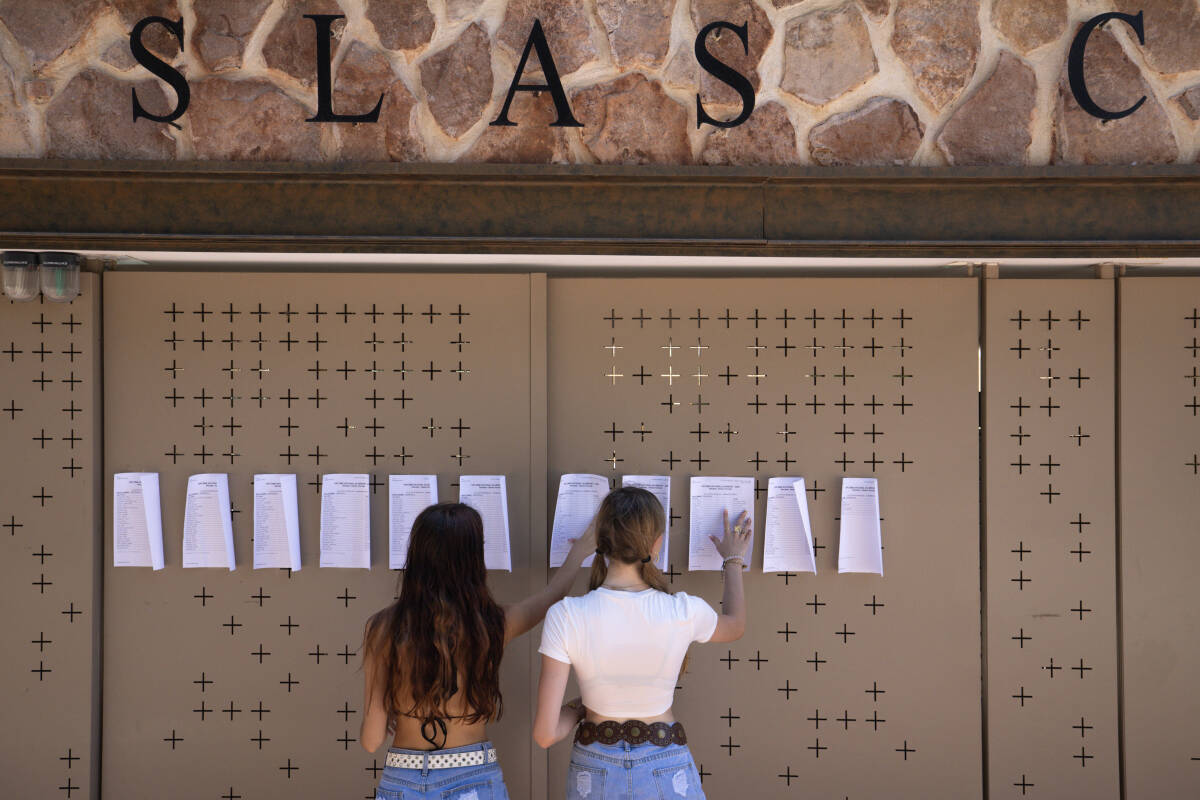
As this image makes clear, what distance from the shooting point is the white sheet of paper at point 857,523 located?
13.7 feet

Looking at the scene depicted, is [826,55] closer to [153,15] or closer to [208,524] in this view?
[153,15]

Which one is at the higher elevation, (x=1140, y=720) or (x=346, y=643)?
(x=346, y=643)

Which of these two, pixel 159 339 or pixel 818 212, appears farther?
pixel 159 339

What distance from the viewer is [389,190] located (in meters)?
3.52

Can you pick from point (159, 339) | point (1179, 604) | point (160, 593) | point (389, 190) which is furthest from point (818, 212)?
point (160, 593)

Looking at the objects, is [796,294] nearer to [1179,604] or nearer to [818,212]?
[818,212]

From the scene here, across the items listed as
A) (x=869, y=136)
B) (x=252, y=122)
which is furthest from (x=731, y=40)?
(x=252, y=122)

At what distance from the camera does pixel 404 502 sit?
13.6 ft

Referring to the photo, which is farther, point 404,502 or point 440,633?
point 404,502

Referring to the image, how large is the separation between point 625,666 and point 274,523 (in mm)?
1842

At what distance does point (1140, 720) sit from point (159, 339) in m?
4.53

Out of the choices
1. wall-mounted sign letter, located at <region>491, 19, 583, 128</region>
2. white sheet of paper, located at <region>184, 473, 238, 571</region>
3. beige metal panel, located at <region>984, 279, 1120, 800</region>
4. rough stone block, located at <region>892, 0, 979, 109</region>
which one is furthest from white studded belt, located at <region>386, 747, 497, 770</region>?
rough stone block, located at <region>892, 0, 979, 109</region>

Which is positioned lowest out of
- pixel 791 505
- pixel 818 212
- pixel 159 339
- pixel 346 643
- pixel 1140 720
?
pixel 1140 720

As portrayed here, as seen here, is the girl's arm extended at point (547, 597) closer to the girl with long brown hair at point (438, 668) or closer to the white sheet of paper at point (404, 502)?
the girl with long brown hair at point (438, 668)
